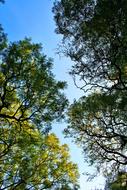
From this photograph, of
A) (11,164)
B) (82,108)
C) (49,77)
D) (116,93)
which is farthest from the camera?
(11,164)

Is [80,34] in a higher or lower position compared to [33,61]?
lower

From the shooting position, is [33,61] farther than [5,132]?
No

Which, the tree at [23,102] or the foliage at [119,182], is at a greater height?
the tree at [23,102]

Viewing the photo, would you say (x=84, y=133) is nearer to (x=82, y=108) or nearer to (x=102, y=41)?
(x=82, y=108)

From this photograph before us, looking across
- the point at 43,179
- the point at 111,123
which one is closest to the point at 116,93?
the point at 111,123

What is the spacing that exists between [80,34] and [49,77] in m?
5.89

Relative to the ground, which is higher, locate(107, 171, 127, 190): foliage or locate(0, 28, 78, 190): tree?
locate(0, 28, 78, 190): tree

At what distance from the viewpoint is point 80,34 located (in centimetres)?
2841

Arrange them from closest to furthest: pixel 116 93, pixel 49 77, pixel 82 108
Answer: pixel 116 93, pixel 49 77, pixel 82 108

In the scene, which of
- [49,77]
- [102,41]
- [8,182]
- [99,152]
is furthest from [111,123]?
[8,182]

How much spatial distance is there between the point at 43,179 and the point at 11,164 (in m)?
3.78

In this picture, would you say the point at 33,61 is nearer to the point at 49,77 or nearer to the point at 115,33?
the point at 49,77

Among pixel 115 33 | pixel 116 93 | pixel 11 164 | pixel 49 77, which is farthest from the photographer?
pixel 11 164

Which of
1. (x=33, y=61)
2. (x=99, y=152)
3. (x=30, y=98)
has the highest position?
(x=33, y=61)
